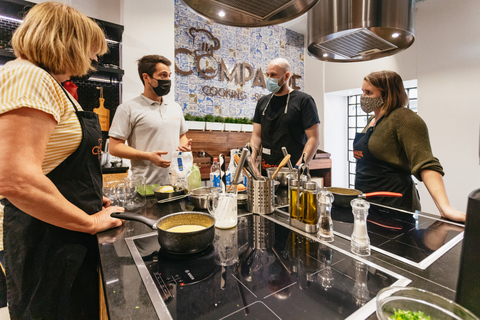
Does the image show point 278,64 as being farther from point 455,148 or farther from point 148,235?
point 455,148

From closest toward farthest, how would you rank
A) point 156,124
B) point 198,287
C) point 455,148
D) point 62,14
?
point 198,287, point 62,14, point 156,124, point 455,148

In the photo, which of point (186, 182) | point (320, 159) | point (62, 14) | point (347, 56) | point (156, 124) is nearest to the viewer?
point (62, 14)

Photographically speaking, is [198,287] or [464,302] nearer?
[464,302]

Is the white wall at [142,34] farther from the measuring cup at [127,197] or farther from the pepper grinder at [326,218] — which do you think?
the pepper grinder at [326,218]

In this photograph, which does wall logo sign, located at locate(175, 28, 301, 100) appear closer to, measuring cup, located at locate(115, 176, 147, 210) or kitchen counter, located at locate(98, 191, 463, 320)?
measuring cup, located at locate(115, 176, 147, 210)

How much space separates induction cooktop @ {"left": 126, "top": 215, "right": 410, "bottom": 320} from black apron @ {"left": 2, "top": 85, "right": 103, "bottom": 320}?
0.80 feet

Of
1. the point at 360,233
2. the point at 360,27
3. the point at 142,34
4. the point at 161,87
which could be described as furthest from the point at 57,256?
the point at 142,34

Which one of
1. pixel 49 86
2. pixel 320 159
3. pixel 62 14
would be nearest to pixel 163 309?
pixel 49 86

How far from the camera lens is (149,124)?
2.06 meters

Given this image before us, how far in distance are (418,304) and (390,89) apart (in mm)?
1590

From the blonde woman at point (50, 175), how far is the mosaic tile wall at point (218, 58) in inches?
121

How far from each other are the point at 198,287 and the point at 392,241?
0.76 m

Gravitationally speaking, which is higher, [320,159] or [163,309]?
[320,159]

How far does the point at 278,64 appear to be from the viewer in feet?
7.92
